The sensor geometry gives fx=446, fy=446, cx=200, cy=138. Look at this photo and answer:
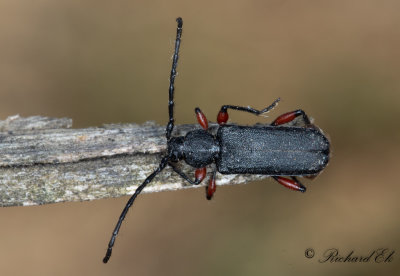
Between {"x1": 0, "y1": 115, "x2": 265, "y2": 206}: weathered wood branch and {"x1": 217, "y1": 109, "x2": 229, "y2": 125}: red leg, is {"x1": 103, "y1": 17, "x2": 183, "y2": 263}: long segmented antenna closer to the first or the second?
{"x1": 0, "y1": 115, "x2": 265, "y2": 206}: weathered wood branch

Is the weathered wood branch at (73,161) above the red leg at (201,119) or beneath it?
beneath

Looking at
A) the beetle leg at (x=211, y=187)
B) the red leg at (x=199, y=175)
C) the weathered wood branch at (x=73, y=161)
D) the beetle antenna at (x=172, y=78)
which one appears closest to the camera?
the weathered wood branch at (x=73, y=161)

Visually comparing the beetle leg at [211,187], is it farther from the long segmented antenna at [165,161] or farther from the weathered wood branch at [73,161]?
the long segmented antenna at [165,161]

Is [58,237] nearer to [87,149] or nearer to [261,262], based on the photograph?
[87,149]

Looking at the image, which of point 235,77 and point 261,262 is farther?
point 235,77

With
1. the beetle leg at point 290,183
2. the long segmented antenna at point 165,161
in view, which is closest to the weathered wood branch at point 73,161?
the long segmented antenna at point 165,161

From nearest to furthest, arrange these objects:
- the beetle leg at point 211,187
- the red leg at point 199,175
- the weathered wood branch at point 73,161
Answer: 1. the weathered wood branch at point 73,161
2. the red leg at point 199,175
3. the beetle leg at point 211,187

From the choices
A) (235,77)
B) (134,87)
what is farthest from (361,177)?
(134,87)

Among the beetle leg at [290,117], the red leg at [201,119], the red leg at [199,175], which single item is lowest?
the red leg at [199,175]
